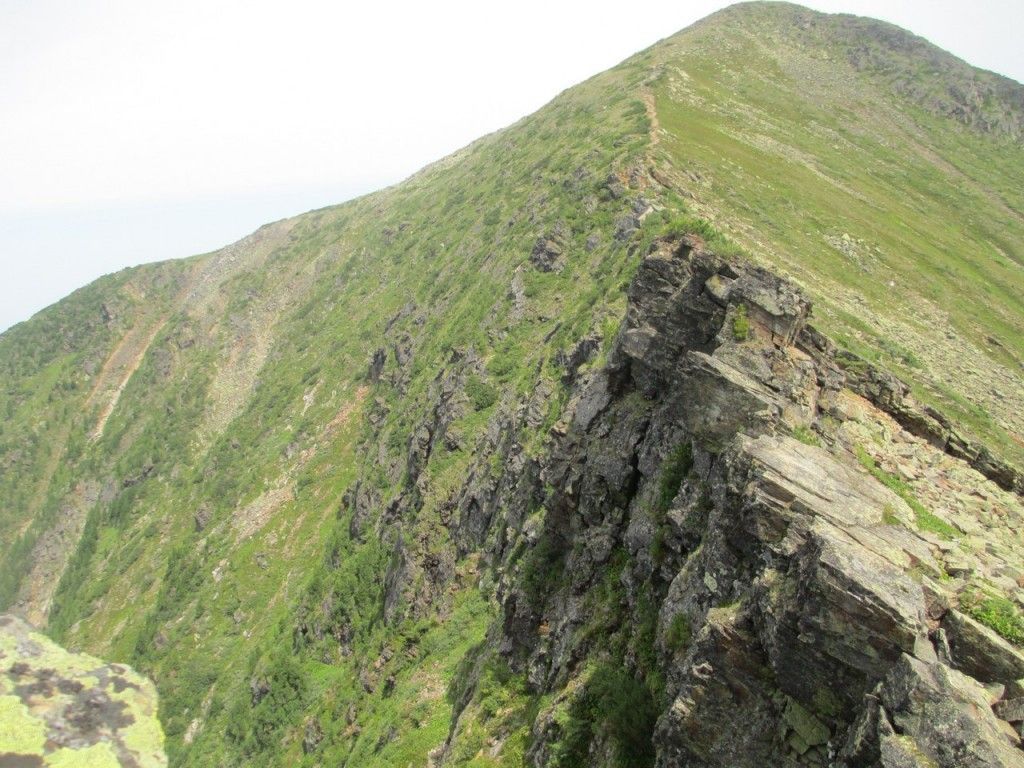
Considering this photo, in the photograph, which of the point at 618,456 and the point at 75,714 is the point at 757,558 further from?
the point at 75,714

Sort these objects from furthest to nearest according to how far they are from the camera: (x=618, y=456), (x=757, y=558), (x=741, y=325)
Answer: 1. (x=618, y=456)
2. (x=741, y=325)
3. (x=757, y=558)

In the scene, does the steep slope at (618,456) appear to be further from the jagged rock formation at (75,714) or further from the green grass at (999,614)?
the jagged rock formation at (75,714)

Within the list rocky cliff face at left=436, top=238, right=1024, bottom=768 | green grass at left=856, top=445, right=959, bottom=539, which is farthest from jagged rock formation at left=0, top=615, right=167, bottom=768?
green grass at left=856, top=445, right=959, bottom=539

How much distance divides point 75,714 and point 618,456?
2916 inches

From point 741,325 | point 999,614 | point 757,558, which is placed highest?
point 741,325

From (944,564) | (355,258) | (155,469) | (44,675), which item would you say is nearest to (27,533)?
(155,469)

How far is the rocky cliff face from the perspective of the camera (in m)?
9.30

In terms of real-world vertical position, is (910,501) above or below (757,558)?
below

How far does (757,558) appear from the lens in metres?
12.0

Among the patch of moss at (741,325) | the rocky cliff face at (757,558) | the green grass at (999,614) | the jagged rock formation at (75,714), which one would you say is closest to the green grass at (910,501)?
the rocky cliff face at (757,558)

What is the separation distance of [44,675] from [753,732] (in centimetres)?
8568

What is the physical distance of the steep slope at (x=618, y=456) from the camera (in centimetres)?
1116

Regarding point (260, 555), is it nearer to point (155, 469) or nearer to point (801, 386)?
point (155, 469)

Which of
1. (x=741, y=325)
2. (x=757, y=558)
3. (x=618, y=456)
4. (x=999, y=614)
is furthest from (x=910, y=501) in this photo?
(x=618, y=456)
